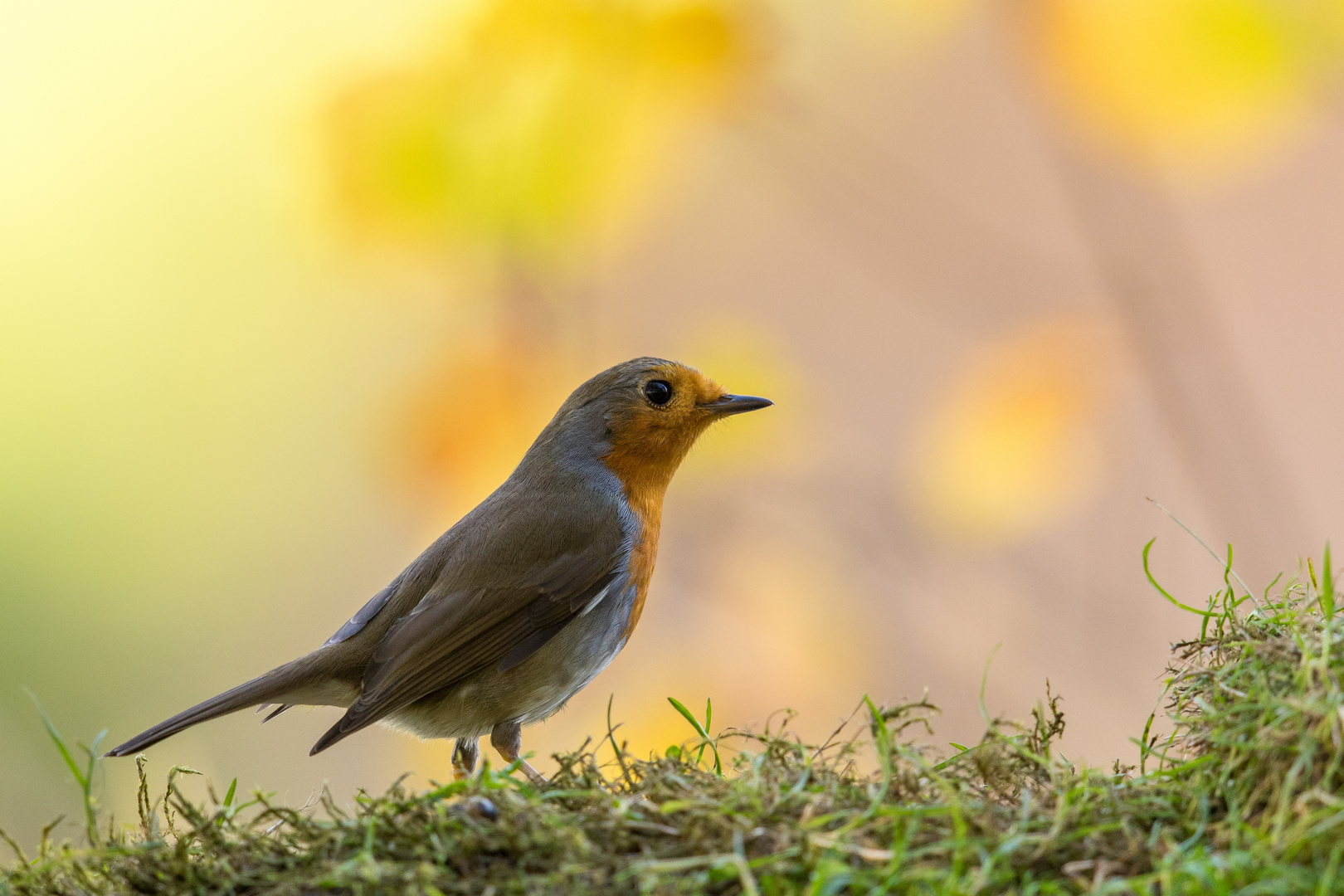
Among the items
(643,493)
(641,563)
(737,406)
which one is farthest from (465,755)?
(737,406)

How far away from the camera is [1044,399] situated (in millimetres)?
5453

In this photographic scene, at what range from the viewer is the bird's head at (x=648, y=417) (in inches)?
→ 174

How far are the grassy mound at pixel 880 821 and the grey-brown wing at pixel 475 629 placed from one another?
49.7 inches

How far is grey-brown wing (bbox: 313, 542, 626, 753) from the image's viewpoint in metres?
3.54

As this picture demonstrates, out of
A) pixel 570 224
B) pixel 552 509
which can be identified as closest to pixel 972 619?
pixel 552 509

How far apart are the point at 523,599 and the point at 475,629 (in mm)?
202

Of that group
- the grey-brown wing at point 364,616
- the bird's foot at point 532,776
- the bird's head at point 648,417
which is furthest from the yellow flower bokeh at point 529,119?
the bird's foot at point 532,776

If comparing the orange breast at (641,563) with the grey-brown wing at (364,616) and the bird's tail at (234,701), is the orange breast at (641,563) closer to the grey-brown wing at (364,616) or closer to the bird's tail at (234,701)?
the grey-brown wing at (364,616)

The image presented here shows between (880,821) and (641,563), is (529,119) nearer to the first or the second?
(641,563)

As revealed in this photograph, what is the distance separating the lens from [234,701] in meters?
3.40

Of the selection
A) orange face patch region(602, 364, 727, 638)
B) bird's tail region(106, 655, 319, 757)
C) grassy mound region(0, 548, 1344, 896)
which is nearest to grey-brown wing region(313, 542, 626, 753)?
bird's tail region(106, 655, 319, 757)

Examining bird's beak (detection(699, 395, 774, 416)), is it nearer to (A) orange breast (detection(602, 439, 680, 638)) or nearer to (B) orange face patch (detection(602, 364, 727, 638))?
(B) orange face patch (detection(602, 364, 727, 638))

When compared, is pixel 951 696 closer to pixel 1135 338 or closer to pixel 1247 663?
pixel 1135 338

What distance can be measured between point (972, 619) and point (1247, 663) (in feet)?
10.1
